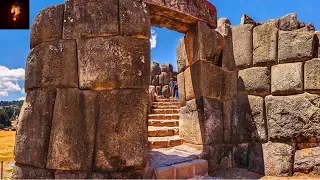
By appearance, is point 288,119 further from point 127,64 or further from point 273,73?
point 127,64

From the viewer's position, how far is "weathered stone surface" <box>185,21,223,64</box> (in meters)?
4.69

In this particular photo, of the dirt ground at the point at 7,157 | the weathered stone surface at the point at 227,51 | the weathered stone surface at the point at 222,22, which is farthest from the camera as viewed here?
the dirt ground at the point at 7,157

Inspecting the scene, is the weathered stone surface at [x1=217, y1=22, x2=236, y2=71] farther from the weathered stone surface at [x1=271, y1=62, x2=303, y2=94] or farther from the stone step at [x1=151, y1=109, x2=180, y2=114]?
the stone step at [x1=151, y1=109, x2=180, y2=114]

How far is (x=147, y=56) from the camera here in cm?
353

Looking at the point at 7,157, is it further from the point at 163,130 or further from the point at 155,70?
the point at 155,70

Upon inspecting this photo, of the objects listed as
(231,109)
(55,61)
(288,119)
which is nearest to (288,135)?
(288,119)

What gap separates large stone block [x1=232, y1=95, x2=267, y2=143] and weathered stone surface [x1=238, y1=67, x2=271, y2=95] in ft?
0.43

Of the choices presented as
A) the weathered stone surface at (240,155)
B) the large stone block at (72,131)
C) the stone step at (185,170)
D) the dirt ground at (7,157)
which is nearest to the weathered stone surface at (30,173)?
the large stone block at (72,131)

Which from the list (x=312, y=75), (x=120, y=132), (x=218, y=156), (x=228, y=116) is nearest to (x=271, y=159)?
(x=218, y=156)

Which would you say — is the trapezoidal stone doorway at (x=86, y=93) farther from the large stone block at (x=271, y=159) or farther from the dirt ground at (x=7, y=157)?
the dirt ground at (x=7, y=157)

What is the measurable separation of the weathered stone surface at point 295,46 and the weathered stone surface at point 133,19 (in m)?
2.38

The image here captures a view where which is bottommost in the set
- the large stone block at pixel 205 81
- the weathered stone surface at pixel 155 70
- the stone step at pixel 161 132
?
the stone step at pixel 161 132

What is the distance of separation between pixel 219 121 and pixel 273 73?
121cm

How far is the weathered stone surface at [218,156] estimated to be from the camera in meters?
4.57
